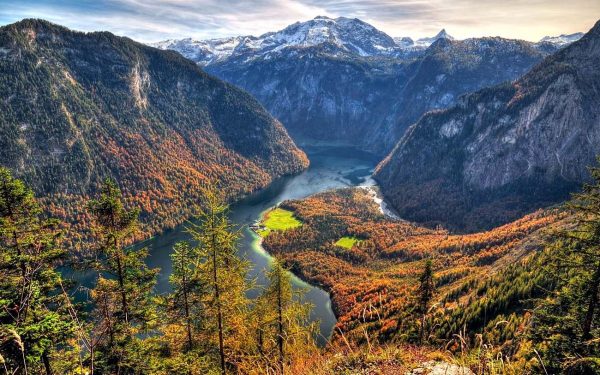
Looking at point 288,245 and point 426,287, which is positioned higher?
point 426,287

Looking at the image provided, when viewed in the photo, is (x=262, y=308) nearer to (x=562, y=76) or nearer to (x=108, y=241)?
(x=108, y=241)

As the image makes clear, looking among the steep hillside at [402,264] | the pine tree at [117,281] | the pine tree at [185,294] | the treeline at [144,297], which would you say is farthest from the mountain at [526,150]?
the pine tree at [117,281]

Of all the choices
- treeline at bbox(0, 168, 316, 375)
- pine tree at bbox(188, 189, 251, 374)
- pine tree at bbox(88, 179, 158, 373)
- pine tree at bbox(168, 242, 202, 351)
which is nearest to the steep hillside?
treeline at bbox(0, 168, 316, 375)

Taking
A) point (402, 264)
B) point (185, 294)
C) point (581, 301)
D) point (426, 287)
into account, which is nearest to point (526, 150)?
point (402, 264)

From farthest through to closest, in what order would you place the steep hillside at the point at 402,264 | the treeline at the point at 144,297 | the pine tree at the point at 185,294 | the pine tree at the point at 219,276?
the steep hillside at the point at 402,264 → the pine tree at the point at 185,294 → the pine tree at the point at 219,276 → the treeline at the point at 144,297

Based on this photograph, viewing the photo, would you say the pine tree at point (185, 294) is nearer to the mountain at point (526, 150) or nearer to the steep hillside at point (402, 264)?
the steep hillside at point (402, 264)

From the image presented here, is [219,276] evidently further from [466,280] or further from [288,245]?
[288,245]
